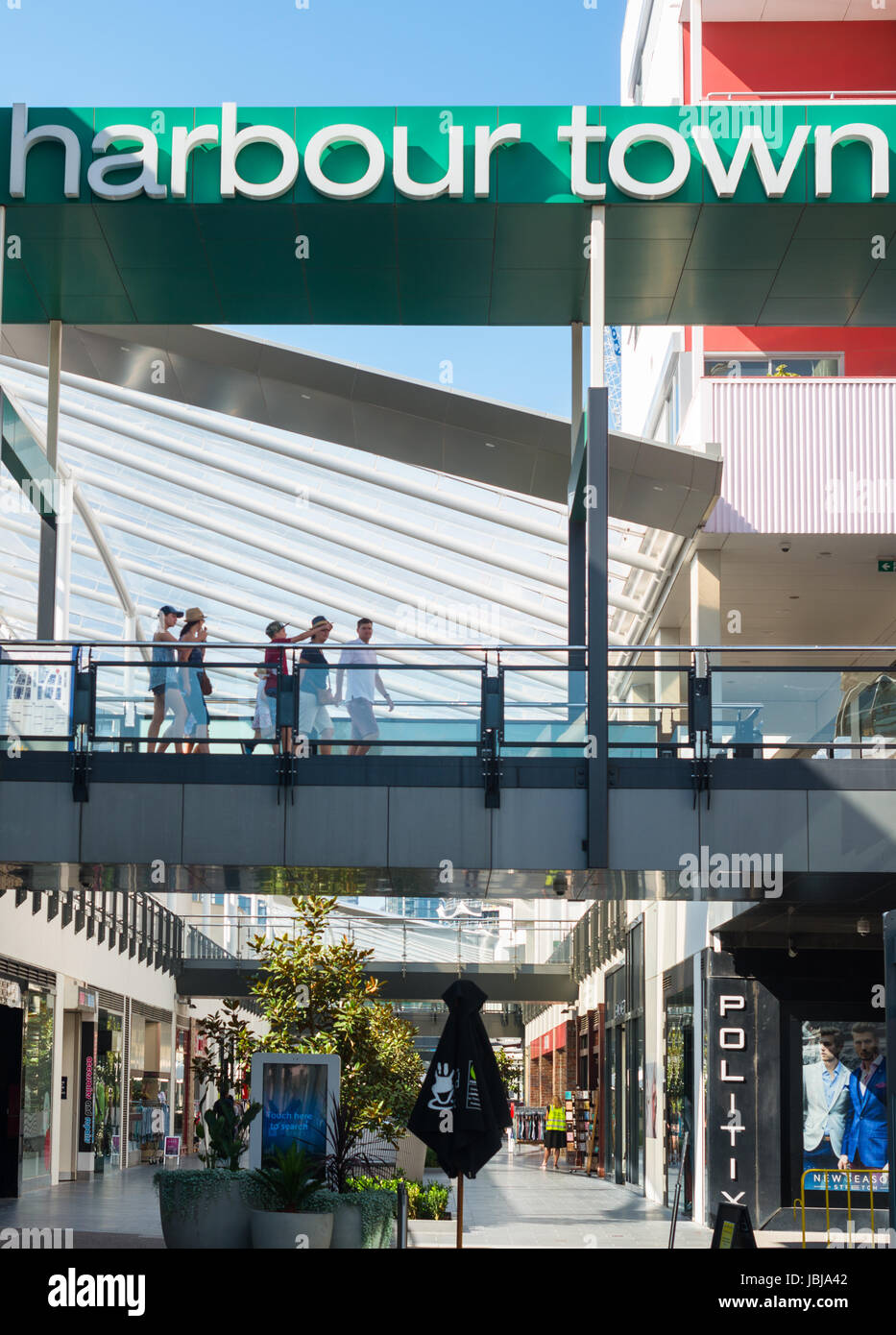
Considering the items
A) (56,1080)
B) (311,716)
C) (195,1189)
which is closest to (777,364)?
(311,716)

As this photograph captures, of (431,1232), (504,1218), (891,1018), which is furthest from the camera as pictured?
(504,1218)

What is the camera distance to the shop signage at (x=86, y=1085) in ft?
95.7

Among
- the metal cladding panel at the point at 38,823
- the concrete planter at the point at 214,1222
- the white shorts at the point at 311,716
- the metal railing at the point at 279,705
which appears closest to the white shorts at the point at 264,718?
the metal railing at the point at 279,705

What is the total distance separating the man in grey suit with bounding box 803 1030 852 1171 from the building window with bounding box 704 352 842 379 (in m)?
9.23

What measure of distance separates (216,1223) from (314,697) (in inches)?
177

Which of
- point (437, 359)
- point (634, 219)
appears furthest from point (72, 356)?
point (437, 359)

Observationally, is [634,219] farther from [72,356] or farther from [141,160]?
[72,356]

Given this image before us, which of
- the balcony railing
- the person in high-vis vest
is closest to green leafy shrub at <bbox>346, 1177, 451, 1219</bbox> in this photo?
Result: the person in high-vis vest

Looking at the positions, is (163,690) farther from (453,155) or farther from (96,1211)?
(96,1211)

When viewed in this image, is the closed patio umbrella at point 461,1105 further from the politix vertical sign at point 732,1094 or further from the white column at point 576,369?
the white column at point 576,369

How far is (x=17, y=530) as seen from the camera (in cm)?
3272

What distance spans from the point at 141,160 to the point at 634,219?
4747 millimetres

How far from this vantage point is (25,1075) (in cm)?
2436

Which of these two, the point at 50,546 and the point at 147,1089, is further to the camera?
the point at 147,1089
